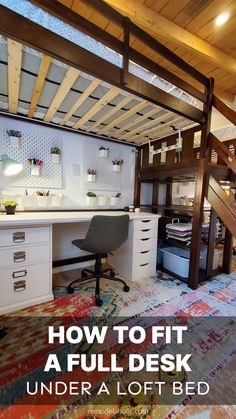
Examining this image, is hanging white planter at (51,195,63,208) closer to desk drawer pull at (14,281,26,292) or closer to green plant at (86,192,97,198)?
green plant at (86,192,97,198)

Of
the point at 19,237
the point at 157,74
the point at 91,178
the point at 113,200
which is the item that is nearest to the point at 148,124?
the point at 157,74

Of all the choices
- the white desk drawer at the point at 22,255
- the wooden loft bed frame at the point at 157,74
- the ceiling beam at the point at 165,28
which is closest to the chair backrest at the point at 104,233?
the white desk drawer at the point at 22,255

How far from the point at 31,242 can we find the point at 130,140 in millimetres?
1966

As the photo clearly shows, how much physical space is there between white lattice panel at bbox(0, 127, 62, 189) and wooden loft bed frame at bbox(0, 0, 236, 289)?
117 centimetres

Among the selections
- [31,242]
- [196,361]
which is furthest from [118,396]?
[31,242]

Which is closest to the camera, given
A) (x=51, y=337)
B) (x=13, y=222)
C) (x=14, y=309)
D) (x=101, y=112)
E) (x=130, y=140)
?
(x=51, y=337)

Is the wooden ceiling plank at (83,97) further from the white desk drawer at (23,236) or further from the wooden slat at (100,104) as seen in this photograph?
the white desk drawer at (23,236)

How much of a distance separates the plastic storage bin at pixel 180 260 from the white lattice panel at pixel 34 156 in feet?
5.60

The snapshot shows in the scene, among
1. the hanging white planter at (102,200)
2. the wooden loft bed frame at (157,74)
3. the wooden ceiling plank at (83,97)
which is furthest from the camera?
the hanging white planter at (102,200)

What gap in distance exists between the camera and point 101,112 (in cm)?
186

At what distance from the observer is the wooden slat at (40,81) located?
116 centimetres

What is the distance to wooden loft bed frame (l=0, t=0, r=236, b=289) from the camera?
103 cm

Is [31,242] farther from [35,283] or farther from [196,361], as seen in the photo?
[196,361]

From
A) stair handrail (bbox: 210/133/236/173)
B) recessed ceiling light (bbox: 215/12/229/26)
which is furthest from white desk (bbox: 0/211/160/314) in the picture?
recessed ceiling light (bbox: 215/12/229/26)
